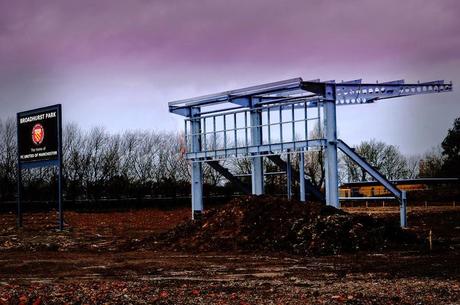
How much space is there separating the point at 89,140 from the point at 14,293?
6101 cm

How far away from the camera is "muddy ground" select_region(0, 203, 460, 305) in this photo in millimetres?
10891

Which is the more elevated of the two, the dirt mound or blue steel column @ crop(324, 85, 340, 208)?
blue steel column @ crop(324, 85, 340, 208)

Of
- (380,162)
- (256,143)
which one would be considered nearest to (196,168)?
(256,143)

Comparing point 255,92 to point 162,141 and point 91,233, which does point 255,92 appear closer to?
point 91,233

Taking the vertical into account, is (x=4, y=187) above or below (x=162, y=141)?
below

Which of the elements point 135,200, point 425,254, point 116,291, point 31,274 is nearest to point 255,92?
point 425,254

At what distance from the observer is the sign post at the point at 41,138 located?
2952cm

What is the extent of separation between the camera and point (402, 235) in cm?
2103

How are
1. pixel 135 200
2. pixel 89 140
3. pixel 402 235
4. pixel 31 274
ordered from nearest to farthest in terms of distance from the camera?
pixel 31 274 < pixel 402 235 < pixel 135 200 < pixel 89 140

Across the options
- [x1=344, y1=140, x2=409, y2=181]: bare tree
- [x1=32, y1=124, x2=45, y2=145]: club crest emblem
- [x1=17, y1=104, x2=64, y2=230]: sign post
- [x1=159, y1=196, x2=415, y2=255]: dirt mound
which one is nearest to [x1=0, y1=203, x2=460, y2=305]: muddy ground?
[x1=159, y1=196, x2=415, y2=255]: dirt mound

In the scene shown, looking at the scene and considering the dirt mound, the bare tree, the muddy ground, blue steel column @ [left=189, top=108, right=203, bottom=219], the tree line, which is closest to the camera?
the muddy ground

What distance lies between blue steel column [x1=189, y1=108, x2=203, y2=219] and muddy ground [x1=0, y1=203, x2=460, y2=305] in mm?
8897

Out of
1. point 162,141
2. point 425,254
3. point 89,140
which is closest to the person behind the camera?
point 425,254

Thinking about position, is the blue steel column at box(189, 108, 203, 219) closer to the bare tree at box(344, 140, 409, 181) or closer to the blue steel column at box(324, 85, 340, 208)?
the blue steel column at box(324, 85, 340, 208)
